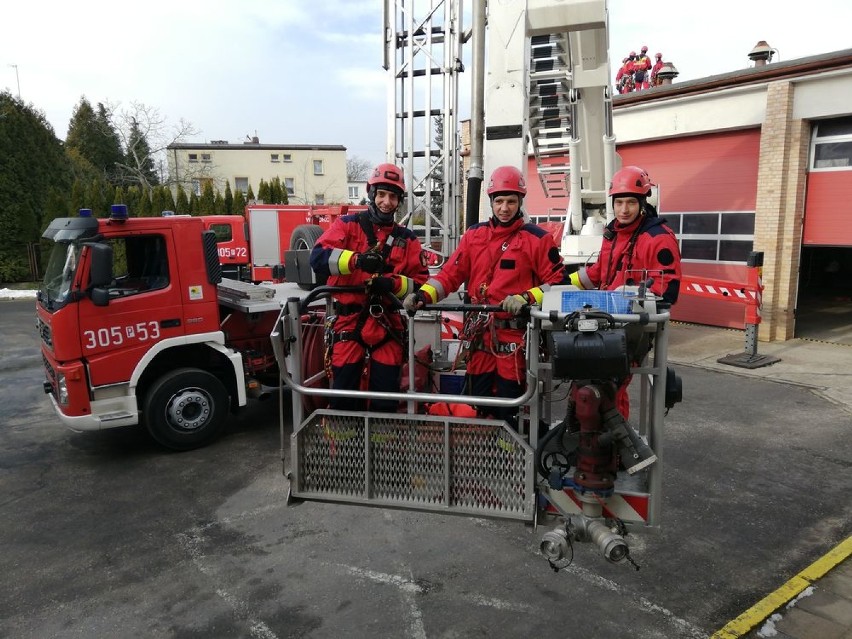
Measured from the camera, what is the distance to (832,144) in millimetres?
10609

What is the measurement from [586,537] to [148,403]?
15.7 feet

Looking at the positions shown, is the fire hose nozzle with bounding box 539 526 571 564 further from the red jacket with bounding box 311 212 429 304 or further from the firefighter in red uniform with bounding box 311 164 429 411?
the red jacket with bounding box 311 212 429 304

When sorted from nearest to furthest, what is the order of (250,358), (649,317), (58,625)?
(649,317)
(58,625)
(250,358)

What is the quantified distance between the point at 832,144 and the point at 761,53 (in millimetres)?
4254

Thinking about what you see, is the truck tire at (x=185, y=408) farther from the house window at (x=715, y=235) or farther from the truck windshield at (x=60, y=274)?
the house window at (x=715, y=235)

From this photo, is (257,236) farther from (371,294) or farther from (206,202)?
(371,294)

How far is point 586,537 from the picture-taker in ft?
9.11

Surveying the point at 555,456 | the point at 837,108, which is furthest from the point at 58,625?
the point at 837,108

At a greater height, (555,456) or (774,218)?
(774,218)

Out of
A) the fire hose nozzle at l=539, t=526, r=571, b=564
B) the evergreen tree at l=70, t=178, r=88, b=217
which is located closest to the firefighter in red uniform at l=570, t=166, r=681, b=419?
the fire hose nozzle at l=539, t=526, r=571, b=564

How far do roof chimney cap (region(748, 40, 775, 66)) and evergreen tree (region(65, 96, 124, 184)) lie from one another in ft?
146

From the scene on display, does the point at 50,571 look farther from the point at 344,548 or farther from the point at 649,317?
the point at 649,317

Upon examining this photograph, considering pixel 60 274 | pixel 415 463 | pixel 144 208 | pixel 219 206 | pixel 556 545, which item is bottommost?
pixel 556 545

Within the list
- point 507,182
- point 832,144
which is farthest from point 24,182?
point 832,144
